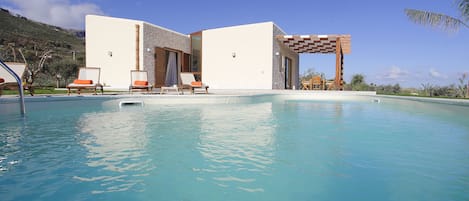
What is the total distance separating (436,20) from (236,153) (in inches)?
538

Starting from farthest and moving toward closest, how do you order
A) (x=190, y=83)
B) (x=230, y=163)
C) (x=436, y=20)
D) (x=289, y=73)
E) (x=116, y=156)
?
(x=289, y=73) < (x=436, y=20) < (x=190, y=83) < (x=116, y=156) < (x=230, y=163)

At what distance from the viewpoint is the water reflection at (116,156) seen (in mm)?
2084

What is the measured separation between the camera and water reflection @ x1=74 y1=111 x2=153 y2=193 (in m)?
2.08

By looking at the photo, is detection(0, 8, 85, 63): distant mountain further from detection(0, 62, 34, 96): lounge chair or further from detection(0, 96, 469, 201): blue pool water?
detection(0, 96, 469, 201): blue pool water

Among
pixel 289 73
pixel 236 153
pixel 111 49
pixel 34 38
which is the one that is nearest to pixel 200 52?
pixel 111 49

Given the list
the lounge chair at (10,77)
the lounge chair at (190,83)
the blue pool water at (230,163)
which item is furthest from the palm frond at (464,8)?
the lounge chair at (10,77)

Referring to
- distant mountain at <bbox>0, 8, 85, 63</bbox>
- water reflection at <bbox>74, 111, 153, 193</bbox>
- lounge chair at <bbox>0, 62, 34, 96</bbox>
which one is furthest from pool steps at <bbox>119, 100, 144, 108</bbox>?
distant mountain at <bbox>0, 8, 85, 63</bbox>

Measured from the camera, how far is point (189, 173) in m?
2.29

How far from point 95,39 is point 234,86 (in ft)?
24.5

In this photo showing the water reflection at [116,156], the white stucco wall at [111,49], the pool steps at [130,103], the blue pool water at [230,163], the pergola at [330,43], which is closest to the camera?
the blue pool water at [230,163]

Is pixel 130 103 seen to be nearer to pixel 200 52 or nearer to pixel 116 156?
pixel 116 156

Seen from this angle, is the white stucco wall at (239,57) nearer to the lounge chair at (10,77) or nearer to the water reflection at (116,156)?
the lounge chair at (10,77)

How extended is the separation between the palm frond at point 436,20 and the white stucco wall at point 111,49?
1275 cm

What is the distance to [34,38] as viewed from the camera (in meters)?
28.2
